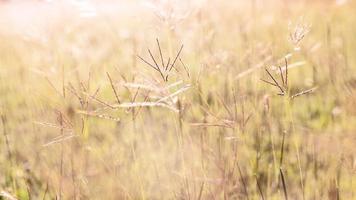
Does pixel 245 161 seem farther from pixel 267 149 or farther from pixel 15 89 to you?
pixel 15 89

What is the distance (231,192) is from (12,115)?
1617 mm

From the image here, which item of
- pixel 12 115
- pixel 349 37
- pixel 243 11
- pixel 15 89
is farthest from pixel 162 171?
pixel 243 11

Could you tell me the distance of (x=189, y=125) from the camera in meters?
1.92

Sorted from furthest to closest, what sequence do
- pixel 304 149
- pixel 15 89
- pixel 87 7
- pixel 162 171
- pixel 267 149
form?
pixel 15 89
pixel 267 149
pixel 304 149
pixel 162 171
pixel 87 7

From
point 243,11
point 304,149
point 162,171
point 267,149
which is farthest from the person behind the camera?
point 243,11

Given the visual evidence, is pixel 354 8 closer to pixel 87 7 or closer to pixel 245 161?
pixel 245 161

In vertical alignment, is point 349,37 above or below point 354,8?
below

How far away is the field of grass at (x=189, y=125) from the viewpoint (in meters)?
1.31

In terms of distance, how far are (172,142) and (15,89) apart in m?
1.66

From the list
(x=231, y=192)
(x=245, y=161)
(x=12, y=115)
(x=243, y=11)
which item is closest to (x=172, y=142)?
(x=245, y=161)

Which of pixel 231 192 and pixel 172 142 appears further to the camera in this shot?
pixel 172 142

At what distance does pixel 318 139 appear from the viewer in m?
1.90

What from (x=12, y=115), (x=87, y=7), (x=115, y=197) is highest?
(x=87, y=7)

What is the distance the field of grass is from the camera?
1310 millimetres
